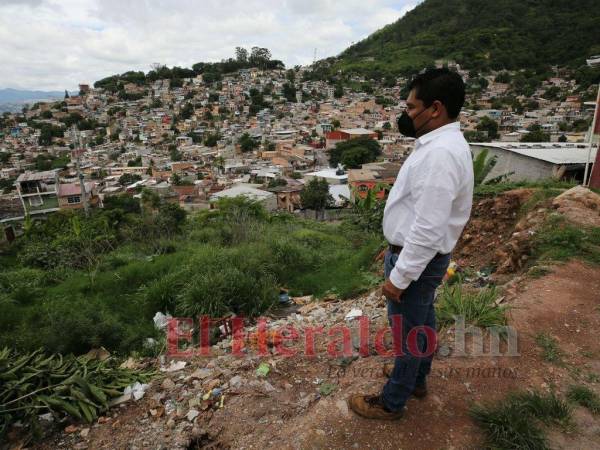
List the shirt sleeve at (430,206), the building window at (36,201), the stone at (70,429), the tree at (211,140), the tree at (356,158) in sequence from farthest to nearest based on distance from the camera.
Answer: the tree at (211,140) → the tree at (356,158) → the building window at (36,201) → the stone at (70,429) → the shirt sleeve at (430,206)

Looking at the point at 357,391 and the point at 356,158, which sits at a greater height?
the point at 357,391

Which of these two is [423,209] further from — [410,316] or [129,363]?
[129,363]

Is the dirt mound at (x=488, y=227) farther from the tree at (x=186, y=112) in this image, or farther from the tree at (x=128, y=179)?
the tree at (x=186, y=112)

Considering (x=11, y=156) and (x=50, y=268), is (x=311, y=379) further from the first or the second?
(x=11, y=156)

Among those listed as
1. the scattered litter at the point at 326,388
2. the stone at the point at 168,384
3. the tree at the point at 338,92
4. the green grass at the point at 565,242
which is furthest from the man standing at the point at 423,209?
the tree at the point at 338,92

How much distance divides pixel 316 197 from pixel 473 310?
65.6 ft

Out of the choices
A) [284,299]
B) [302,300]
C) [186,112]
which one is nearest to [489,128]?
[302,300]

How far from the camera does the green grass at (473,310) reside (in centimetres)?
238

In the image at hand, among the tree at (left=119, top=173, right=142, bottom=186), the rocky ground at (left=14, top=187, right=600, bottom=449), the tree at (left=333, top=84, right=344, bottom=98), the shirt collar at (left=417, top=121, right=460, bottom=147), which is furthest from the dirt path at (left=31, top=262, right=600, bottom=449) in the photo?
the tree at (left=333, top=84, right=344, bottom=98)

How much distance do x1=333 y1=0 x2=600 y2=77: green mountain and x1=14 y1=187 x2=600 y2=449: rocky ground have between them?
6904 centimetres

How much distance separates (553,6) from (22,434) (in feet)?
289

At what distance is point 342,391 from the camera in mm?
1996

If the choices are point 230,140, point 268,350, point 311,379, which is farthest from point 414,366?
point 230,140

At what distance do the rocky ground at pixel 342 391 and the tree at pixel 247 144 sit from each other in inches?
1767
